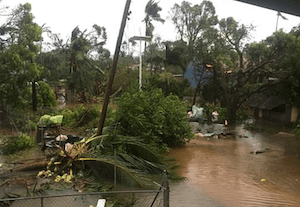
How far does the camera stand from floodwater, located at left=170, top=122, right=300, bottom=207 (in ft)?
23.3

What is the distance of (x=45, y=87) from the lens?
19.8m

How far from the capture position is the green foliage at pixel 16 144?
438 inches

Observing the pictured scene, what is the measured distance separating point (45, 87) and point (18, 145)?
358 inches

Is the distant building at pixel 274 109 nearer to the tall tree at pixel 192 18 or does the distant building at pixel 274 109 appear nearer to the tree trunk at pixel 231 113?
the tree trunk at pixel 231 113

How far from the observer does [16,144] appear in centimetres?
1136

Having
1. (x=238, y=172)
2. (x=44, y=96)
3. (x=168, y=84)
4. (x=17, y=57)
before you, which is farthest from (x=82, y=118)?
(x=168, y=84)

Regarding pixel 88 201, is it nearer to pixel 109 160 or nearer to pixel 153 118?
pixel 109 160

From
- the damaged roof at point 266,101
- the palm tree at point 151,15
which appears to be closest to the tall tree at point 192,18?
the palm tree at point 151,15

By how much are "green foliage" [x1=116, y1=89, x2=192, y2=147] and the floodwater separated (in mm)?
725

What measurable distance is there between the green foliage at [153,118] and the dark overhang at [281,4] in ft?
31.9

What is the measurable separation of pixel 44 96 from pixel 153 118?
36.2 ft

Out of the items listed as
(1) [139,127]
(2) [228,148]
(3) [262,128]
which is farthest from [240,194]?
(3) [262,128]

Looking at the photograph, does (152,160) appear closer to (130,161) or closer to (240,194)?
(130,161)

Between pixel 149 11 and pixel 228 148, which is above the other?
pixel 149 11
